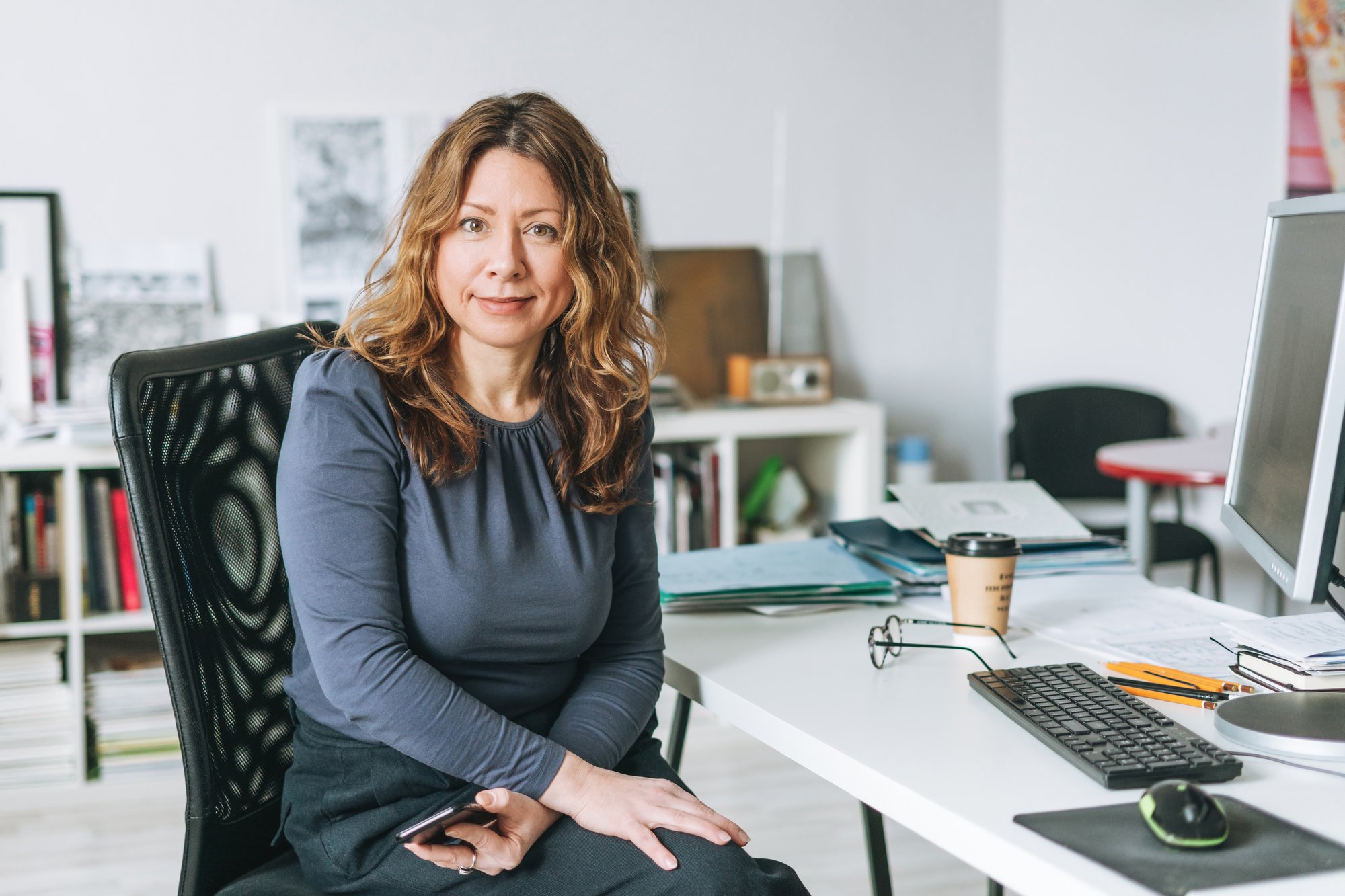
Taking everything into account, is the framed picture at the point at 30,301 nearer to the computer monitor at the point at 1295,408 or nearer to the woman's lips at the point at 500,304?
the woman's lips at the point at 500,304

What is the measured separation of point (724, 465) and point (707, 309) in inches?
20.3

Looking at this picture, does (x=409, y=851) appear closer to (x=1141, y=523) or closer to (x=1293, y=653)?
(x=1293, y=653)

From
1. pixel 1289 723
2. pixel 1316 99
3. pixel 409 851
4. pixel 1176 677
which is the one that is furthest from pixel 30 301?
pixel 1316 99

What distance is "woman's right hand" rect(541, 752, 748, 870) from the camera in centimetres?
114

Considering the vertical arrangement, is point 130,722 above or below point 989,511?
below

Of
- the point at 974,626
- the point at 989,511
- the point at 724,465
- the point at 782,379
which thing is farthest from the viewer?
the point at 782,379

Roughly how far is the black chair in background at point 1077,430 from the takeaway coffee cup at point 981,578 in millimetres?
2211

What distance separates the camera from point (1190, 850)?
83 cm

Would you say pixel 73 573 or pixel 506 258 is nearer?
pixel 506 258

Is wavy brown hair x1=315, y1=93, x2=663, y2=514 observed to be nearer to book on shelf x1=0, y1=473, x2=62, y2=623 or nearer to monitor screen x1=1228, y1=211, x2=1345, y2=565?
monitor screen x1=1228, y1=211, x2=1345, y2=565

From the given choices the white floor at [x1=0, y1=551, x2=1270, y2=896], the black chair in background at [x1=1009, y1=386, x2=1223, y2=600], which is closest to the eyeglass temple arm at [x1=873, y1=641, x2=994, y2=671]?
the white floor at [x1=0, y1=551, x2=1270, y2=896]

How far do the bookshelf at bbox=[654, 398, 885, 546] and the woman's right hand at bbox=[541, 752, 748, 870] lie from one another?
73.0 inches

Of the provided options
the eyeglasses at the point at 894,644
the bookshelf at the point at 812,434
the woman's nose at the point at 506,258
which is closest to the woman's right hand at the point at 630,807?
the eyeglasses at the point at 894,644

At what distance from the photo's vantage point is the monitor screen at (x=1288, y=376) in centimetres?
106
